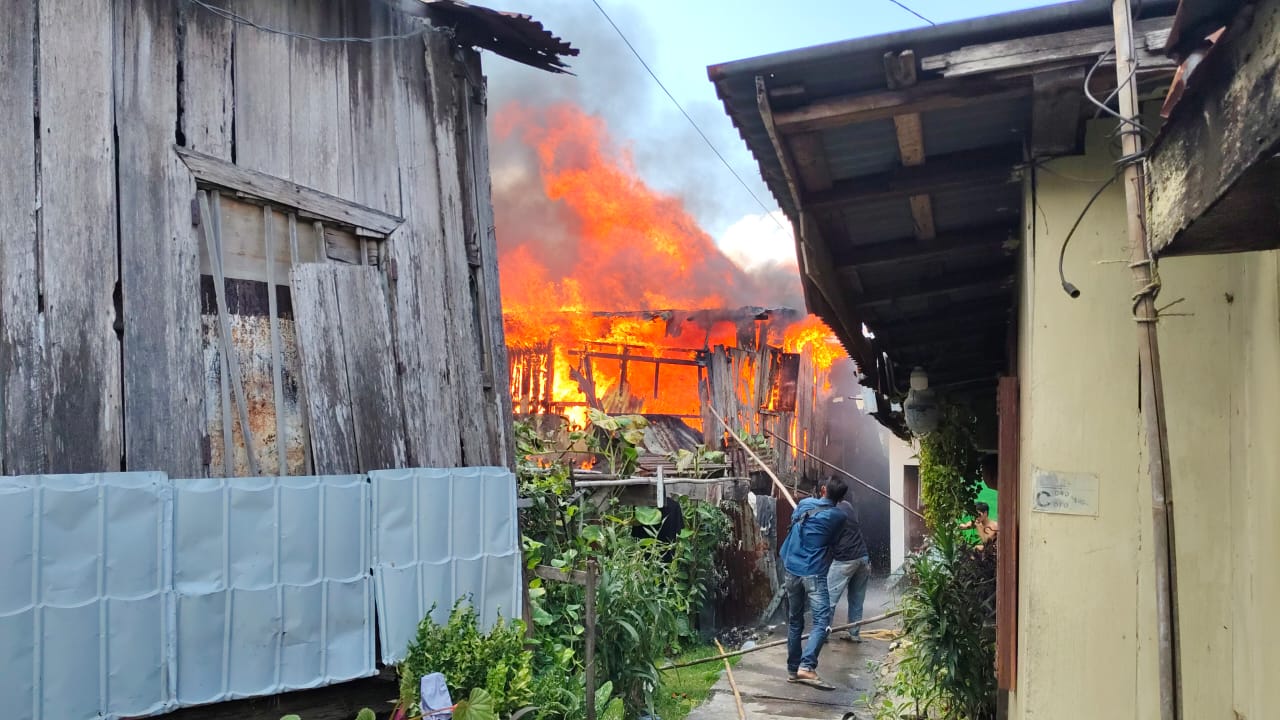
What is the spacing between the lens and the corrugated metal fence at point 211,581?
4512 millimetres

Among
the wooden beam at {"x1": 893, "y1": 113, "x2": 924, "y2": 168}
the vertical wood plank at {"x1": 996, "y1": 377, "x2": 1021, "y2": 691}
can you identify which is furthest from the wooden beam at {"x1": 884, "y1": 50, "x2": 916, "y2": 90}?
the vertical wood plank at {"x1": 996, "y1": 377, "x2": 1021, "y2": 691}

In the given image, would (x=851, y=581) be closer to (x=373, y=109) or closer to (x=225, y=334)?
(x=373, y=109)

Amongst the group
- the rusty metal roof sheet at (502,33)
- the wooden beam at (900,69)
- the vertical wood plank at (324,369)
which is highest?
the rusty metal roof sheet at (502,33)

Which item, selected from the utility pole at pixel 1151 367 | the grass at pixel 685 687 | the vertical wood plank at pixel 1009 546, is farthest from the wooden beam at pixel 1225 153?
the grass at pixel 685 687

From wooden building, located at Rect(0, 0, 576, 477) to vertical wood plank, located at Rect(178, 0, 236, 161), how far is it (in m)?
0.01

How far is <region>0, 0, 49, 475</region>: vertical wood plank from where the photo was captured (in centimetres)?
457

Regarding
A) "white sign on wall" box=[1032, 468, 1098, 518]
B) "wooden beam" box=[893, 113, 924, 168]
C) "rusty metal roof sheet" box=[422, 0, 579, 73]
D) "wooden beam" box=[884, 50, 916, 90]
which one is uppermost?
"rusty metal roof sheet" box=[422, 0, 579, 73]

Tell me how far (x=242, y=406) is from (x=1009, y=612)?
472 centimetres

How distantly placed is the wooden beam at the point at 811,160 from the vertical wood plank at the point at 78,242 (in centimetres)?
371

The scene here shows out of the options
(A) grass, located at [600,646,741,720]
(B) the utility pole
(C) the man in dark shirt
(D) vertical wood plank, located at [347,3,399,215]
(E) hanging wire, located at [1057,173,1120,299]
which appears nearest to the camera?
(B) the utility pole

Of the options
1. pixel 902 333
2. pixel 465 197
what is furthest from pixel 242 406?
pixel 902 333

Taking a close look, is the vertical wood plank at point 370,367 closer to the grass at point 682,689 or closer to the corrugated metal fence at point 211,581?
the corrugated metal fence at point 211,581

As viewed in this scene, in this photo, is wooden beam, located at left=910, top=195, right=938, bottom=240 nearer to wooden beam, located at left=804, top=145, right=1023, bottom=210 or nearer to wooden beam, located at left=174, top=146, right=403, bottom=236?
wooden beam, located at left=804, top=145, right=1023, bottom=210

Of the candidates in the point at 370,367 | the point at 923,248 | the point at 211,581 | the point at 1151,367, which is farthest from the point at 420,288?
the point at 1151,367
